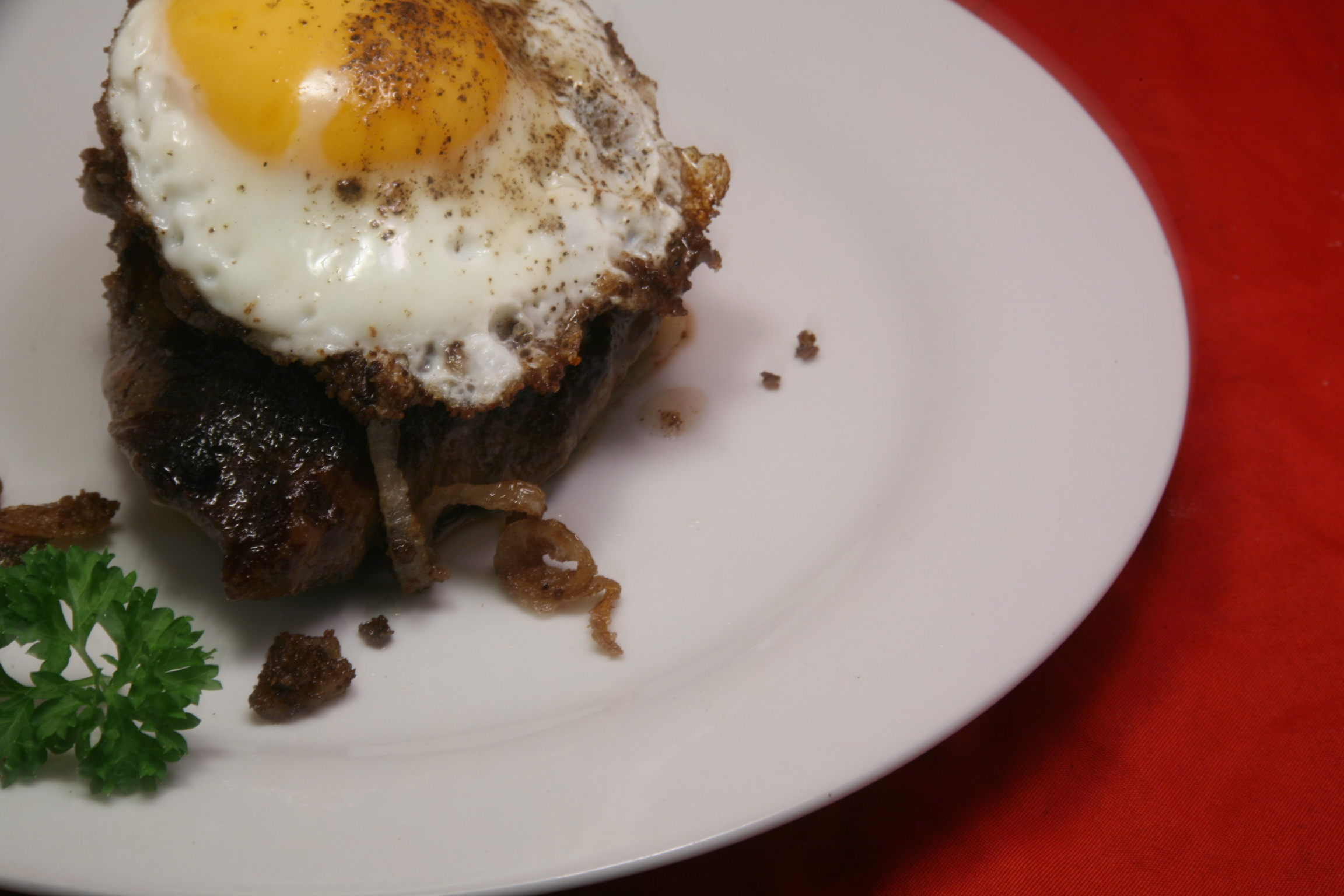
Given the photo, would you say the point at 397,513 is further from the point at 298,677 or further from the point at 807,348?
the point at 807,348

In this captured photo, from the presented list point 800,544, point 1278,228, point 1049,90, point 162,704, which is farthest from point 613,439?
point 1278,228

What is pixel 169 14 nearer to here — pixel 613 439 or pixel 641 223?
pixel 641 223

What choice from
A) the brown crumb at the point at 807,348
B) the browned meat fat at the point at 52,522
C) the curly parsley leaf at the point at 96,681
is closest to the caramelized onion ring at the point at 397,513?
the curly parsley leaf at the point at 96,681

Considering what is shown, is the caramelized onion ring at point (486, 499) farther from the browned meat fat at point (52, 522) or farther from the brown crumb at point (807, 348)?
the brown crumb at point (807, 348)

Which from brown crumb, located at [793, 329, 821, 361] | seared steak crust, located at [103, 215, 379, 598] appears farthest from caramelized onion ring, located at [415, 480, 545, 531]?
brown crumb, located at [793, 329, 821, 361]

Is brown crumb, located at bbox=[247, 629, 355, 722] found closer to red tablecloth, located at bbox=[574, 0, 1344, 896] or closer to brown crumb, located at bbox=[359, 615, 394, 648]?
brown crumb, located at bbox=[359, 615, 394, 648]

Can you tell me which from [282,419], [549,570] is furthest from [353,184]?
[549,570]

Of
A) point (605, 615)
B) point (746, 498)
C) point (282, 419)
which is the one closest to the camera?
point (282, 419)
